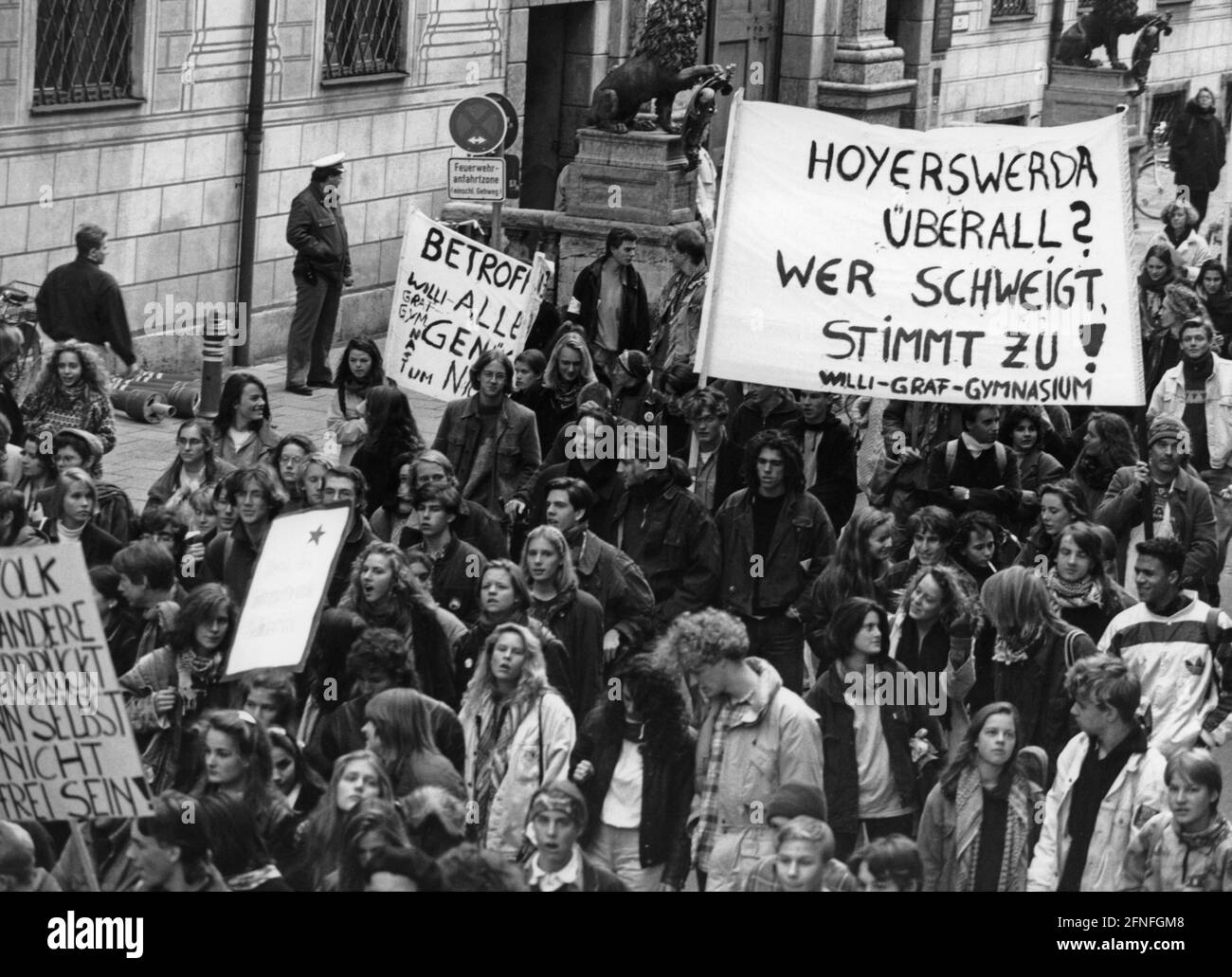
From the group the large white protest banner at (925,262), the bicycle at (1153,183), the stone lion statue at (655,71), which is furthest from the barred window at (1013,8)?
the large white protest banner at (925,262)

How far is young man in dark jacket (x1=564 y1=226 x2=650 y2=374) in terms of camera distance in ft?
51.4

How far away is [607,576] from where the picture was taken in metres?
9.66

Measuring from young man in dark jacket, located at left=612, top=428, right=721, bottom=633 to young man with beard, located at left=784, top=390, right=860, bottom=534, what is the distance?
1.09 meters

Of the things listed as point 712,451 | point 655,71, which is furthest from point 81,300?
point 655,71

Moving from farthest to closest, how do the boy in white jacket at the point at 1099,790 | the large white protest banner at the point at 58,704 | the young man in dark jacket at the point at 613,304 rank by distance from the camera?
the young man in dark jacket at the point at 613,304 → the boy in white jacket at the point at 1099,790 → the large white protest banner at the point at 58,704

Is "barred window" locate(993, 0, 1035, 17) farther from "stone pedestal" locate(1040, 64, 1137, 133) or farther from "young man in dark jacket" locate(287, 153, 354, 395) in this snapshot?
"young man in dark jacket" locate(287, 153, 354, 395)

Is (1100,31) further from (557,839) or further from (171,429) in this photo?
(557,839)

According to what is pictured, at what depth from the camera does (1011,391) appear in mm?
10328

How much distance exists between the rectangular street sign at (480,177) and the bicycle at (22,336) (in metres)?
2.76

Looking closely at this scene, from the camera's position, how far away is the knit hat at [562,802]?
741cm

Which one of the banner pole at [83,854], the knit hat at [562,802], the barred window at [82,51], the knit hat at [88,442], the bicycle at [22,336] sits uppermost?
the barred window at [82,51]

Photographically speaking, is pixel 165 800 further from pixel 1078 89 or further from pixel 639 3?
pixel 1078 89

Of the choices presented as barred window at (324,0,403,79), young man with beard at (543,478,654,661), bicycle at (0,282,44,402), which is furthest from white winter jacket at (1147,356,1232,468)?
barred window at (324,0,403,79)

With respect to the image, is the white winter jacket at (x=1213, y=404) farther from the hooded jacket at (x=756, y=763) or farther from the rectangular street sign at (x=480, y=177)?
the hooded jacket at (x=756, y=763)
